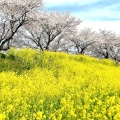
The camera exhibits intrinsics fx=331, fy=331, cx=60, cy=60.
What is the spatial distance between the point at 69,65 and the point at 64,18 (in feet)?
65.6

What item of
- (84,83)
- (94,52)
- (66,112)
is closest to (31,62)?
(84,83)

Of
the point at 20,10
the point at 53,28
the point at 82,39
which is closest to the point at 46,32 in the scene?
the point at 53,28

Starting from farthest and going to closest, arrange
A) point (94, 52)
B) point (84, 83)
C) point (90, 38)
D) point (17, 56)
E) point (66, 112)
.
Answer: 1. point (94, 52)
2. point (90, 38)
3. point (17, 56)
4. point (84, 83)
5. point (66, 112)

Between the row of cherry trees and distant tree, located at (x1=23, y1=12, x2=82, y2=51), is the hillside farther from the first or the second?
distant tree, located at (x1=23, y1=12, x2=82, y2=51)

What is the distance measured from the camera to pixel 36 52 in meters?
22.4

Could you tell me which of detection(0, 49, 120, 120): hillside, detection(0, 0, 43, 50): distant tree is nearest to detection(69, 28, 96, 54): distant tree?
detection(0, 0, 43, 50): distant tree

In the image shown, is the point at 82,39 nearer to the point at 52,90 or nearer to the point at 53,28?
the point at 53,28

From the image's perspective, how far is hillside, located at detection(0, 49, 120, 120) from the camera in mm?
8078

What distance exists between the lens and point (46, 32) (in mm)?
39969

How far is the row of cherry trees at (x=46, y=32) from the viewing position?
104 feet

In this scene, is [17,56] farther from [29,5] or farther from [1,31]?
[1,31]

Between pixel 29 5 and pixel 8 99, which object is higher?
pixel 29 5

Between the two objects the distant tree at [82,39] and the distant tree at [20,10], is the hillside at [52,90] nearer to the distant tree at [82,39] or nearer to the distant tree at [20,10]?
the distant tree at [20,10]

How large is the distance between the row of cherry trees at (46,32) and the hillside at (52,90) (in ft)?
31.3
